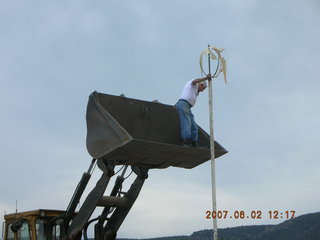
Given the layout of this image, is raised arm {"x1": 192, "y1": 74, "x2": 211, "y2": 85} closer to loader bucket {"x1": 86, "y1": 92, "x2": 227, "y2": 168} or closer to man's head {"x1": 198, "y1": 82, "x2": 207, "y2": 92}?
man's head {"x1": 198, "y1": 82, "x2": 207, "y2": 92}

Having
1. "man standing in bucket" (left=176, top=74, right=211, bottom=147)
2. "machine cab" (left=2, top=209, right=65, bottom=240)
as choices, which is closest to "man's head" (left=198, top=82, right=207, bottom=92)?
"man standing in bucket" (left=176, top=74, right=211, bottom=147)

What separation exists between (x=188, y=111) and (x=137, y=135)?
957mm

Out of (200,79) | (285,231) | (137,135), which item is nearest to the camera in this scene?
(200,79)

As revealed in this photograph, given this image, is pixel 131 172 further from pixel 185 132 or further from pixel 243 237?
pixel 243 237

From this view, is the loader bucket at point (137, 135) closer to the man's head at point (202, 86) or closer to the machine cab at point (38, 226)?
the man's head at point (202, 86)

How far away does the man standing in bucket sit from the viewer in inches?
335

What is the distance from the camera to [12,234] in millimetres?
9031

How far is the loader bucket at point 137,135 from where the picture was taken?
7461mm

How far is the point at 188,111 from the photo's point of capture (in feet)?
28.3

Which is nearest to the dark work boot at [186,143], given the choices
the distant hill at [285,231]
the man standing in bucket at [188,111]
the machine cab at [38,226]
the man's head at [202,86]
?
the man standing in bucket at [188,111]

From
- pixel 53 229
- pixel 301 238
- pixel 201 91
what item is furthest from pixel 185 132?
pixel 301 238

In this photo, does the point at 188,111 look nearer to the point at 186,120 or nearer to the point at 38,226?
the point at 186,120

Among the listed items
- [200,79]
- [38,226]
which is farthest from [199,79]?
[38,226]

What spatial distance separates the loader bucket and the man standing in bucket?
0.24 metres
